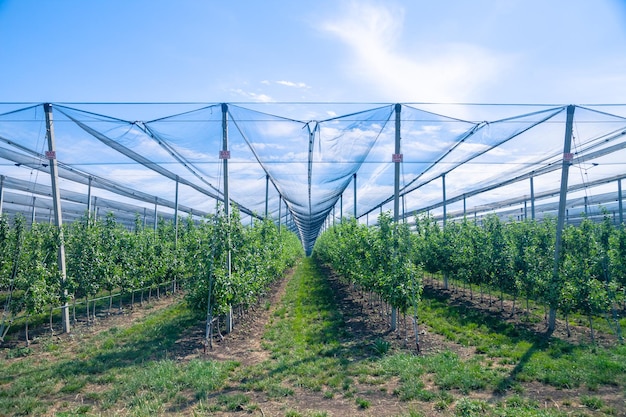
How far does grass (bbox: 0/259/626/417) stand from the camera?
574 centimetres

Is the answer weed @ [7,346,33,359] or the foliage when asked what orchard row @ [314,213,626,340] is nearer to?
the foliage

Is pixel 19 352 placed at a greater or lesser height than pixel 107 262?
lesser

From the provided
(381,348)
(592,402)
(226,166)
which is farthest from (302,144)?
(592,402)

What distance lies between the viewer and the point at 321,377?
23.1 feet

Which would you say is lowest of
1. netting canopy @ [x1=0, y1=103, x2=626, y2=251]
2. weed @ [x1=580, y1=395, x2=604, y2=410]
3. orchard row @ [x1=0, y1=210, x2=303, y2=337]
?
weed @ [x1=580, y1=395, x2=604, y2=410]

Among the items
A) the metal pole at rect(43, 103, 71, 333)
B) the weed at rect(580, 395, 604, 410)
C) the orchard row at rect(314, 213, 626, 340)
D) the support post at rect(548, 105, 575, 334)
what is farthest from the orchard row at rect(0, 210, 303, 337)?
the support post at rect(548, 105, 575, 334)

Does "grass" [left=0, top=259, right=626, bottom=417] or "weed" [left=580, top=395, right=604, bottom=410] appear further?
"grass" [left=0, top=259, right=626, bottom=417]

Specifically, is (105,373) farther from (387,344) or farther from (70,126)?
(70,126)

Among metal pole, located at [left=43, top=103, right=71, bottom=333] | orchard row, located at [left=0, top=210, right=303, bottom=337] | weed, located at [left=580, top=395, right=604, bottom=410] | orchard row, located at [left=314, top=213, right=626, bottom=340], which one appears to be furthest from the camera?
metal pole, located at [left=43, top=103, right=71, bottom=333]

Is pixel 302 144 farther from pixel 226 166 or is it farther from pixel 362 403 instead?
pixel 362 403

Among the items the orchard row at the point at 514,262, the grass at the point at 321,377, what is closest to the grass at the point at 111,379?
the grass at the point at 321,377

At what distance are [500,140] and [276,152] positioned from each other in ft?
23.1

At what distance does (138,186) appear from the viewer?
55.0ft

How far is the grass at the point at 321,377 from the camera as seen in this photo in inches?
226
